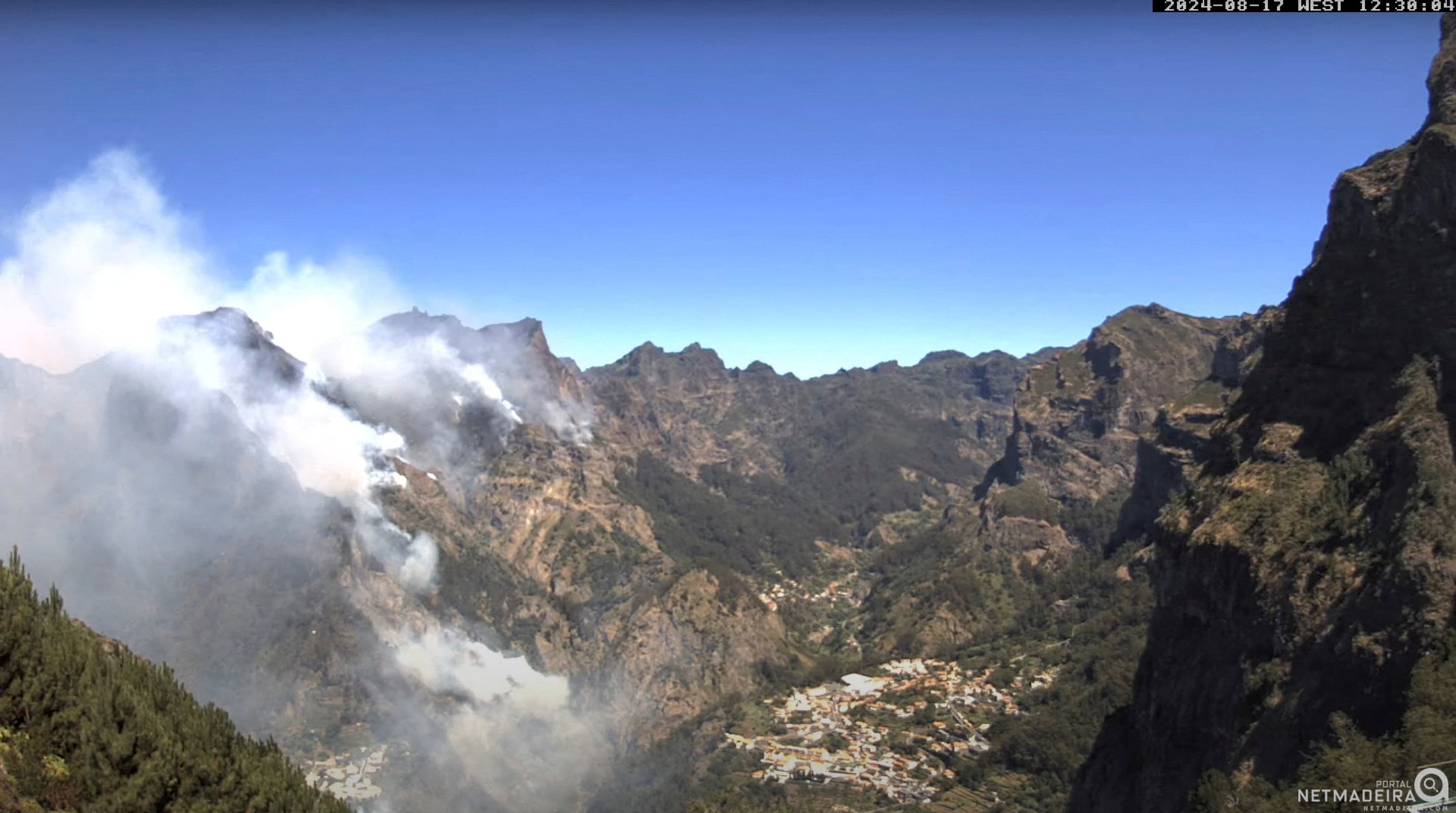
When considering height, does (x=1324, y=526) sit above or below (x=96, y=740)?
above

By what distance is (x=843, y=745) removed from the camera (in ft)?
403

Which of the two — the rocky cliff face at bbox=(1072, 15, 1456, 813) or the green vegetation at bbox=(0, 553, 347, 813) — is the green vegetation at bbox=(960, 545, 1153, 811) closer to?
the rocky cliff face at bbox=(1072, 15, 1456, 813)

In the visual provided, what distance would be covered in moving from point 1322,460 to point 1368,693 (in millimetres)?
23874

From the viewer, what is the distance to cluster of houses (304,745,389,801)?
109m

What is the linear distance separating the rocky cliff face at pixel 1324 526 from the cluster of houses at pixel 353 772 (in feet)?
282

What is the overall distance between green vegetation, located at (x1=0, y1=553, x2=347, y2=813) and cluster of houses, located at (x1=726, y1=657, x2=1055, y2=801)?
90.6 m

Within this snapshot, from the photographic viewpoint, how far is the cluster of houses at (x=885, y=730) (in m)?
112

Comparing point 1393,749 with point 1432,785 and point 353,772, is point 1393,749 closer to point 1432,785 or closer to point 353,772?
point 1432,785

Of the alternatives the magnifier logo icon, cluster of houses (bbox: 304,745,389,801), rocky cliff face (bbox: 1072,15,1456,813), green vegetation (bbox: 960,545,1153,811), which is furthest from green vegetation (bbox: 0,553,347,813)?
cluster of houses (bbox: 304,745,389,801)

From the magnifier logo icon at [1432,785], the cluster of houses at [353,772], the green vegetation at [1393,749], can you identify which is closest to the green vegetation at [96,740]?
the magnifier logo icon at [1432,785]

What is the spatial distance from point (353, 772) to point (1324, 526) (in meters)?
115

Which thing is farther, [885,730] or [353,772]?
[885,730]

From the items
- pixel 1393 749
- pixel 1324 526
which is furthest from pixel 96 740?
pixel 1324 526

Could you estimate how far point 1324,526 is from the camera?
53406 mm
